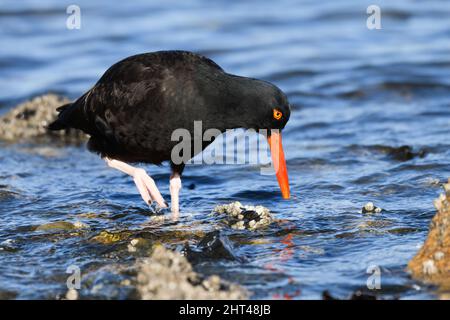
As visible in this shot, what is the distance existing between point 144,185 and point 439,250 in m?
2.66

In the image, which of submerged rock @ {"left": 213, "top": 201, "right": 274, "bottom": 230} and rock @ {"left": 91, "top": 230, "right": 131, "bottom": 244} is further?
submerged rock @ {"left": 213, "top": 201, "right": 274, "bottom": 230}

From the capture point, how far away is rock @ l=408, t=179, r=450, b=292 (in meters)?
A: 4.14

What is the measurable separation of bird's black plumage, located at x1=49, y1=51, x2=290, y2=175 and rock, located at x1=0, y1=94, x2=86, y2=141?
2.95 meters

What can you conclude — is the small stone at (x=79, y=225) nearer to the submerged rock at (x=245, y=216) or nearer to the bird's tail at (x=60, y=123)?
the submerged rock at (x=245, y=216)

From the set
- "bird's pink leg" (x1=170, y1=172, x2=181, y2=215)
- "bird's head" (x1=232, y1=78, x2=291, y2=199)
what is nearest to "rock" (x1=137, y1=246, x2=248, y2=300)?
"bird's head" (x1=232, y1=78, x2=291, y2=199)

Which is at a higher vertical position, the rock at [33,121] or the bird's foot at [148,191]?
the rock at [33,121]

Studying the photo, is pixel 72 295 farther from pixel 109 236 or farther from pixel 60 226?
pixel 60 226

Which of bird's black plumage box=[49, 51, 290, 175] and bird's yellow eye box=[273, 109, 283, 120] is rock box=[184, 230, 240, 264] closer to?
bird's black plumage box=[49, 51, 290, 175]

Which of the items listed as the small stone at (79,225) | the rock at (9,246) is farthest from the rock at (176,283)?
the small stone at (79,225)

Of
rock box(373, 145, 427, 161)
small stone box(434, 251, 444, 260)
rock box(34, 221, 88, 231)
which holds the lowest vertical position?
small stone box(434, 251, 444, 260)

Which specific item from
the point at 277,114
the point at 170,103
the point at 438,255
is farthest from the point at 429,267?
the point at 170,103

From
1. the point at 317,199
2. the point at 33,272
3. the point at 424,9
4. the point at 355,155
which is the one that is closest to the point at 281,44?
the point at 424,9

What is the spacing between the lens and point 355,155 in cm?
746

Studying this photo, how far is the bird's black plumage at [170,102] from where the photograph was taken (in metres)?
5.45
